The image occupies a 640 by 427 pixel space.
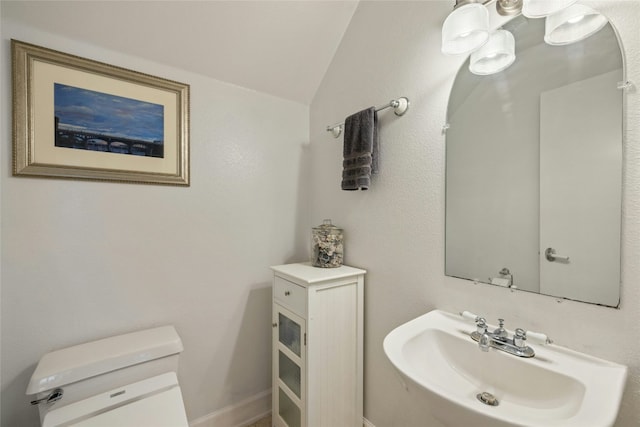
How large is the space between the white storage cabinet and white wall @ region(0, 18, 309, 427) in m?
0.32

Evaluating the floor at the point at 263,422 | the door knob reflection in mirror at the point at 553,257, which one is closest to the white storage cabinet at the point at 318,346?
the floor at the point at 263,422

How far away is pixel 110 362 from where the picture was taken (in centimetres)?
111

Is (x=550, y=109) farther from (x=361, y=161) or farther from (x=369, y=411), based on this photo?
(x=369, y=411)

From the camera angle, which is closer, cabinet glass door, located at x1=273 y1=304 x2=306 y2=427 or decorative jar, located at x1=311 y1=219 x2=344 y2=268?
cabinet glass door, located at x1=273 y1=304 x2=306 y2=427

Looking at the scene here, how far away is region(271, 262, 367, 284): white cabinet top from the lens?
128 cm

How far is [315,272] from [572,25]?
133 centimetres

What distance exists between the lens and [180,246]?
1483 millimetres

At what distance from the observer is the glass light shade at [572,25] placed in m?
0.79

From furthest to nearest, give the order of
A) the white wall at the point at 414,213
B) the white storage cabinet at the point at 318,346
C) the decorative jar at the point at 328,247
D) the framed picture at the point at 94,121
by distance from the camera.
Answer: the decorative jar at the point at 328,247 → the white storage cabinet at the point at 318,346 → the framed picture at the point at 94,121 → the white wall at the point at 414,213

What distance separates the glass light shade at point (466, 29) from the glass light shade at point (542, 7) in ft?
0.36

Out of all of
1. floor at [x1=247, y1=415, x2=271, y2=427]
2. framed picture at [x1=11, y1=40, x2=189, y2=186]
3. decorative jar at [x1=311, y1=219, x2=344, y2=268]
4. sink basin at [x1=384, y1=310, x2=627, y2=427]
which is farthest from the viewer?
floor at [x1=247, y1=415, x2=271, y2=427]

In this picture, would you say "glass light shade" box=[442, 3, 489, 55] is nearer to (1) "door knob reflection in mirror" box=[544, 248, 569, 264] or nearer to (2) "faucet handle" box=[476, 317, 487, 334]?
(1) "door knob reflection in mirror" box=[544, 248, 569, 264]

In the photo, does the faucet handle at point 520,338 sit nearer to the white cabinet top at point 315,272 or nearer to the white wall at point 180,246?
the white cabinet top at point 315,272

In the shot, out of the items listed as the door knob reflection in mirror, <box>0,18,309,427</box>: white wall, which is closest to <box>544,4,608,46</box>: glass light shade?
the door knob reflection in mirror
